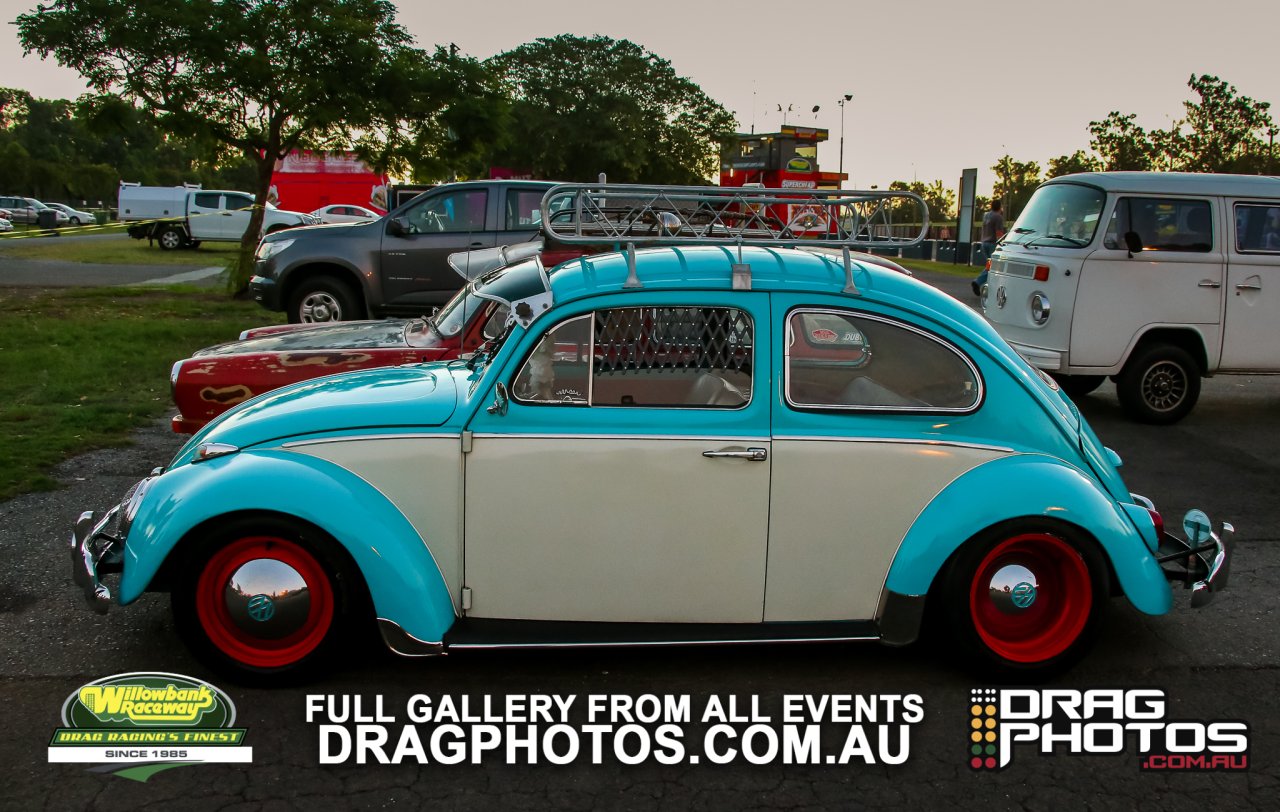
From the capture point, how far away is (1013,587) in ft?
12.9

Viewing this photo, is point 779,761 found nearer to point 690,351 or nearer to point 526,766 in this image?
point 526,766

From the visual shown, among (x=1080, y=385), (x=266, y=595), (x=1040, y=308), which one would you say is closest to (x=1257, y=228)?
(x=1040, y=308)

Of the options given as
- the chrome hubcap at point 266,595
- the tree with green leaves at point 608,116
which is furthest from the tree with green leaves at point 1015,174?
the chrome hubcap at point 266,595

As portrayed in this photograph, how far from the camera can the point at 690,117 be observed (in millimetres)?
64688

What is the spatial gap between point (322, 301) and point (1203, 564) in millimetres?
9717

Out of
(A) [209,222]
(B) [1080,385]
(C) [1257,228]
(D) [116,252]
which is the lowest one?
(B) [1080,385]

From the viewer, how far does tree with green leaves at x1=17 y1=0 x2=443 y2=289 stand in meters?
15.9

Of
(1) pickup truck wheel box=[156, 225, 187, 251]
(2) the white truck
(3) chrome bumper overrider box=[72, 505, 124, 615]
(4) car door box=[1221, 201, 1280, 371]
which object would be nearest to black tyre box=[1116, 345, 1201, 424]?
(4) car door box=[1221, 201, 1280, 371]

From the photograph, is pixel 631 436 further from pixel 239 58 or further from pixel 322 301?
pixel 239 58

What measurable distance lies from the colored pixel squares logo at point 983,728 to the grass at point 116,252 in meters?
21.4

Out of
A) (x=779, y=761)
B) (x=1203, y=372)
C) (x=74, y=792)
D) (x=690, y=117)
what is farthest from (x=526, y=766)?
(x=690, y=117)

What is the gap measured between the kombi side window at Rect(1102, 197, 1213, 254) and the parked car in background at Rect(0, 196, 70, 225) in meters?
52.3

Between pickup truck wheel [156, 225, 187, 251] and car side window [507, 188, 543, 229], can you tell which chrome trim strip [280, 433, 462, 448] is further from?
pickup truck wheel [156, 225, 187, 251]

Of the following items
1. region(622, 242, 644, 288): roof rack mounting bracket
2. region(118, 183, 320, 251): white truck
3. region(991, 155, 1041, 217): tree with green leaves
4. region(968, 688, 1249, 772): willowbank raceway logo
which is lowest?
region(968, 688, 1249, 772): willowbank raceway logo
